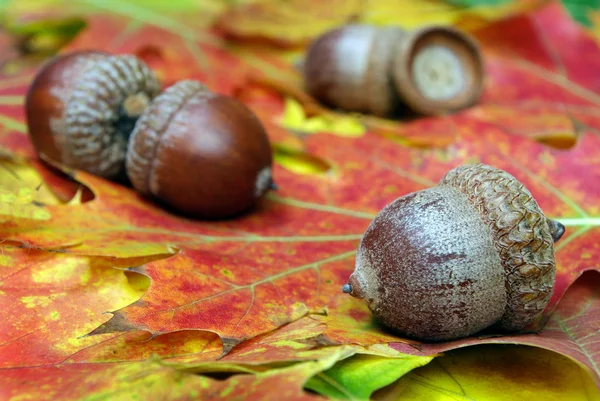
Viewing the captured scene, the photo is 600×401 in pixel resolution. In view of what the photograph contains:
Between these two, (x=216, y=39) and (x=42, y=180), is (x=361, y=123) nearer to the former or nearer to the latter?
(x=216, y=39)

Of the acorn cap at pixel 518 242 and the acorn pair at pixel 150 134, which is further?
the acorn pair at pixel 150 134

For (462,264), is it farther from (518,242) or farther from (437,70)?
(437,70)

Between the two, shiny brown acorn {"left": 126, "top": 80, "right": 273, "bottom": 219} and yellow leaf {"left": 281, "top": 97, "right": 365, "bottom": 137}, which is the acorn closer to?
shiny brown acorn {"left": 126, "top": 80, "right": 273, "bottom": 219}

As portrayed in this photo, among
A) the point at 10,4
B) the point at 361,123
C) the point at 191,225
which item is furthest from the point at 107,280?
the point at 10,4

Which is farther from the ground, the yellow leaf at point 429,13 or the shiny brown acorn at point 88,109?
the yellow leaf at point 429,13

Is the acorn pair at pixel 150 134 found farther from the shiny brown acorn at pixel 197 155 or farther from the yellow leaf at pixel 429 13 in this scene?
the yellow leaf at pixel 429 13

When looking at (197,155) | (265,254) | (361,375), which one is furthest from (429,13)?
(361,375)

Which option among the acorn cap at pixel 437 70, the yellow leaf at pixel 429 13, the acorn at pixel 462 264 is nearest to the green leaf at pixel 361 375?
the acorn at pixel 462 264
